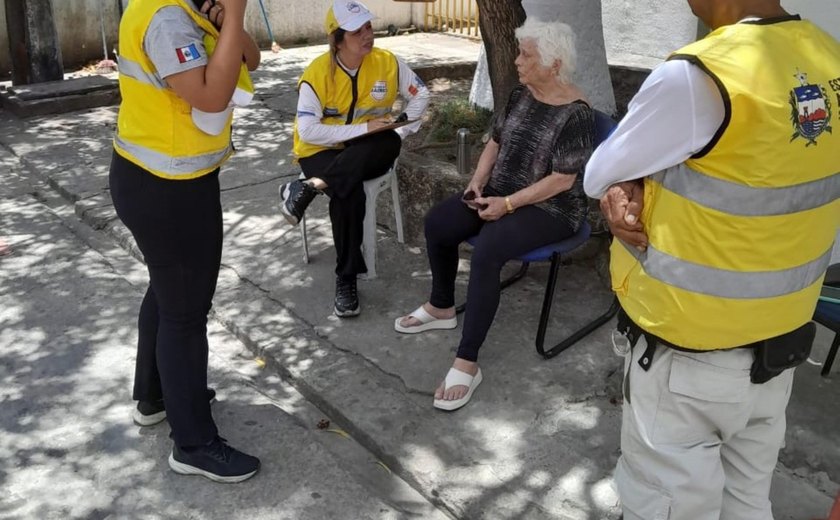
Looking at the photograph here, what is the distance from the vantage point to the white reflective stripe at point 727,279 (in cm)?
197

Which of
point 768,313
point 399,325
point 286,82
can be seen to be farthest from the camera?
point 286,82

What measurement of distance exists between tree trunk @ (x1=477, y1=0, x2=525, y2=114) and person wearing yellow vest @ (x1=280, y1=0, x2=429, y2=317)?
87cm

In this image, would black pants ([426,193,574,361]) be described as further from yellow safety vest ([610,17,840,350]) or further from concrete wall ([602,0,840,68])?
concrete wall ([602,0,840,68])

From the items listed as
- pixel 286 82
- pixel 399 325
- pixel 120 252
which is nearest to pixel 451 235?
pixel 399 325

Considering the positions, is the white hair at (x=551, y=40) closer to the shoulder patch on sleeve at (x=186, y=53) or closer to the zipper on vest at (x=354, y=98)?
the zipper on vest at (x=354, y=98)

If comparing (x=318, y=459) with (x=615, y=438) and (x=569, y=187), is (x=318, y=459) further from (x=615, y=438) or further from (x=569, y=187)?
(x=569, y=187)

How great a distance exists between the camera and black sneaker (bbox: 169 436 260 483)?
10.0ft

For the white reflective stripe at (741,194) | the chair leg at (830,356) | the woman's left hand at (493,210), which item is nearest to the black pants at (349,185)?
the woman's left hand at (493,210)

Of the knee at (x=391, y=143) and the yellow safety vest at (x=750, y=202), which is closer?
the yellow safety vest at (x=750, y=202)

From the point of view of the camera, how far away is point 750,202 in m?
1.88

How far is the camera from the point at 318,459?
324 cm

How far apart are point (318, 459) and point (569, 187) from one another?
149cm

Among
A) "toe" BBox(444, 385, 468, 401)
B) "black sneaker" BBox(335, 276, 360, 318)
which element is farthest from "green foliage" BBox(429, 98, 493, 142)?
"toe" BBox(444, 385, 468, 401)

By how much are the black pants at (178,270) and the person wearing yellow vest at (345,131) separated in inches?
48.6
